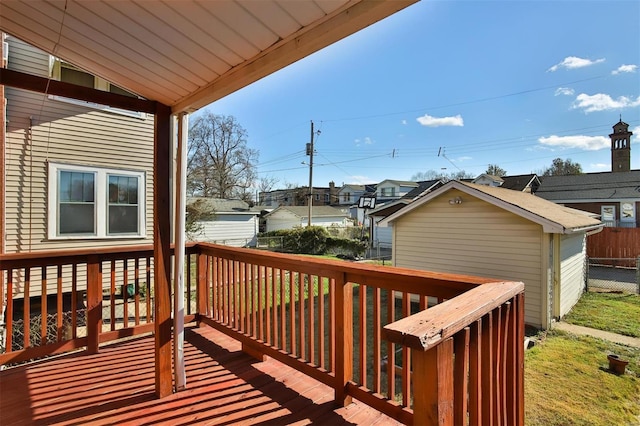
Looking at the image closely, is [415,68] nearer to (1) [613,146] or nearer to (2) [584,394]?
(2) [584,394]

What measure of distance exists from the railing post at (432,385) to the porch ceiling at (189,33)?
3.37 feet

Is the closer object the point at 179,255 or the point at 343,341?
Answer: the point at 343,341

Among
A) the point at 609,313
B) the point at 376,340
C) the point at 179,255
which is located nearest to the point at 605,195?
the point at 609,313

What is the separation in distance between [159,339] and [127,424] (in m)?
0.47

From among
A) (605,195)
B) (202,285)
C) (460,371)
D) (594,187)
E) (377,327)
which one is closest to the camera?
(460,371)

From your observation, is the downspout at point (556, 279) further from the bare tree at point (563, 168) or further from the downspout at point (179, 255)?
the bare tree at point (563, 168)

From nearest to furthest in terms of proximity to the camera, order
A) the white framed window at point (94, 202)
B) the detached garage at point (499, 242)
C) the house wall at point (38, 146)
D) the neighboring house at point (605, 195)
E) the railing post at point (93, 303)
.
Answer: the railing post at point (93, 303), the house wall at point (38, 146), the white framed window at point (94, 202), the detached garage at point (499, 242), the neighboring house at point (605, 195)

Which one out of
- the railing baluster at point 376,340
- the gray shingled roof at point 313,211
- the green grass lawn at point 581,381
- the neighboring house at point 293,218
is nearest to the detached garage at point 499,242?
the green grass lawn at point 581,381

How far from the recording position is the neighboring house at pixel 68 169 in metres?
5.54

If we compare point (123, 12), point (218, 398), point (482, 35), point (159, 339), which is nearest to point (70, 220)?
point (159, 339)

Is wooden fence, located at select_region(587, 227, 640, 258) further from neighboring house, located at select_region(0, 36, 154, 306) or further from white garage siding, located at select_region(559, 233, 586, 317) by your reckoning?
neighboring house, located at select_region(0, 36, 154, 306)

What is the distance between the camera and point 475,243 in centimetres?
723

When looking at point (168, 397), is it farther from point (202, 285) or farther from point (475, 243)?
point (475, 243)

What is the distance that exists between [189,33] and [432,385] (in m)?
1.54
